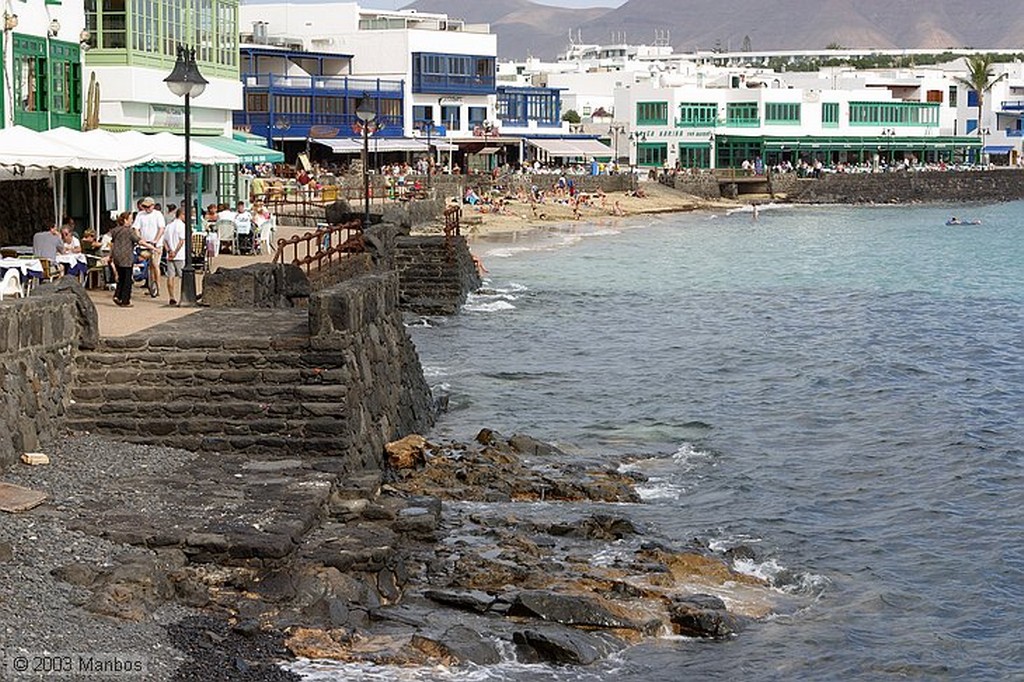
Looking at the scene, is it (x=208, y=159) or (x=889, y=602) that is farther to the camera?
(x=208, y=159)

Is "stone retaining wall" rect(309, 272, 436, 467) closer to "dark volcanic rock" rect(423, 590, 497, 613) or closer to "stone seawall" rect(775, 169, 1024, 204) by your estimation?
"dark volcanic rock" rect(423, 590, 497, 613)

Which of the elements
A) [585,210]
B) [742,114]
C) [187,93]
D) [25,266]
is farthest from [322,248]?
[742,114]

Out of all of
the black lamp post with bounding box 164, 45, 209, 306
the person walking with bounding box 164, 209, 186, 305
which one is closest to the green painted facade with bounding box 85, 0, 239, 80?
the person walking with bounding box 164, 209, 186, 305

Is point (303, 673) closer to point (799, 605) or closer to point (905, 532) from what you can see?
point (799, 605)

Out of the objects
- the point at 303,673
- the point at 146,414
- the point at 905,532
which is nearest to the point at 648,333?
the point at 905,532

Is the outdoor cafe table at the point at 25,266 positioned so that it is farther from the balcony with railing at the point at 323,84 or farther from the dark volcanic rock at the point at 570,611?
the balcony with railing at the point at 323,84

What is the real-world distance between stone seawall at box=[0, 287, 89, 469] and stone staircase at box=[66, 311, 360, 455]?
29cm

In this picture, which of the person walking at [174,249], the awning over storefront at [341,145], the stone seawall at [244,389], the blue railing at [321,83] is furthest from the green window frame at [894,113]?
the stone seawall at [244,389]

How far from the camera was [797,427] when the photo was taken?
2361 centimetres

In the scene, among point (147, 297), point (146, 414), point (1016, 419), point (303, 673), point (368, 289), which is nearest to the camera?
point (303, 673)

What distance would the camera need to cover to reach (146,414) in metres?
16.0

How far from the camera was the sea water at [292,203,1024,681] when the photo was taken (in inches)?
536

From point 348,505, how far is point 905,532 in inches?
245

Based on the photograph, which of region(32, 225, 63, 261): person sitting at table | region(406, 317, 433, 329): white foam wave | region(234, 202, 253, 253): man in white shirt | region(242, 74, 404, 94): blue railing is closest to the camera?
region(32, 225, 63, 261): person sitting at table
